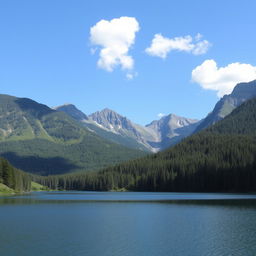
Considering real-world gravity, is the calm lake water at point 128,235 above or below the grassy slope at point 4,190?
below

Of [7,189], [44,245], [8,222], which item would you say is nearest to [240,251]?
[44,245]

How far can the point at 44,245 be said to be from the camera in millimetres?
51656

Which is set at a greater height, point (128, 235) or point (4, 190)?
point (4, 190)

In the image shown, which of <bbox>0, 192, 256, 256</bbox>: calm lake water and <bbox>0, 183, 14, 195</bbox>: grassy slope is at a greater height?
<bbox>0, 183, 14, 195</bbox>: grassy slope

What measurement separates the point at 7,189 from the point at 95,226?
117125 mm

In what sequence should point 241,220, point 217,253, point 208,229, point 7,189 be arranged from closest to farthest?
point 217,253, point 208,229, point 241,220, point 7,189

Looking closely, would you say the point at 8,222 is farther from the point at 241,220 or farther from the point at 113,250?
the point at 241,220

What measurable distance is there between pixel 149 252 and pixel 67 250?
10.2 meters

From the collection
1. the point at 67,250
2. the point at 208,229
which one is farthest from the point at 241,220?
the point at 67,250

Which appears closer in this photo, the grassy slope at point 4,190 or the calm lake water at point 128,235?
the calm lake water at point 128,235

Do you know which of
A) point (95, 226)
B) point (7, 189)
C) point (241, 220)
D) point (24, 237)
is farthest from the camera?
point (7, 189)

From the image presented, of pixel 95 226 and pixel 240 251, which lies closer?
pixel 240 251

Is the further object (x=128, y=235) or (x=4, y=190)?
(x=4, y=190)

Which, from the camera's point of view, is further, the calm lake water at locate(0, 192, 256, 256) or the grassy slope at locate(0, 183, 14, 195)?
the grassy slope at locate(0, 183, 14, 195)
